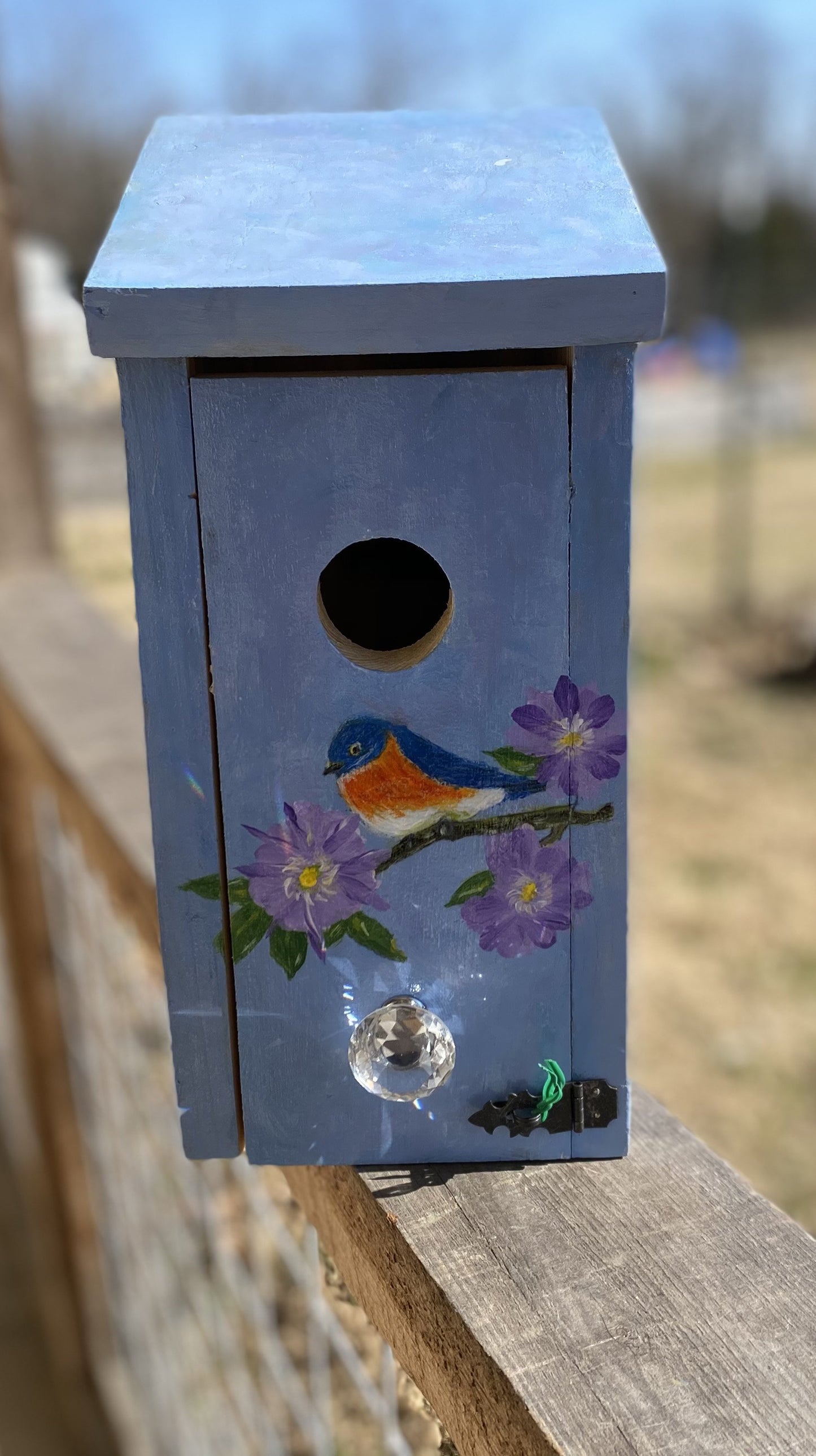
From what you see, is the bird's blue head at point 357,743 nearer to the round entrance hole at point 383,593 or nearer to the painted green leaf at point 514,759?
the painted green leaf at point 514,759

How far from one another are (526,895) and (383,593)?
1.11 feet

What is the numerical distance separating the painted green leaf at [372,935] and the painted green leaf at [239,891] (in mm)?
61

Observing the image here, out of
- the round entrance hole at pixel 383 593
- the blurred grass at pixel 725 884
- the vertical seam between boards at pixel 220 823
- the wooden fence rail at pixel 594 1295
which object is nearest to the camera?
the wooden fence rail at pixel 594 1295

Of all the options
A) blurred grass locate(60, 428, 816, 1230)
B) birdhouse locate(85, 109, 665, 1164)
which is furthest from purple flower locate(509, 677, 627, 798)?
blurred grass locate(60, 428, 816, 1230)

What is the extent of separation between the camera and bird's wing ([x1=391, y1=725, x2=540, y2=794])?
72cm

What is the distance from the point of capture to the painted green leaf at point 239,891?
745 mm

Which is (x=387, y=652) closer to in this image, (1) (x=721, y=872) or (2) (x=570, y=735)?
(2) (x=570, y=735)

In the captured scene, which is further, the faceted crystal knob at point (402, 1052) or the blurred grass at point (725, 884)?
the blurred grass at point (725, 884)

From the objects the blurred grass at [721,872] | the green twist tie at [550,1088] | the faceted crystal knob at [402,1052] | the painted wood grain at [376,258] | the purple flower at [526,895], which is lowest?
the blurred grass at [721,872]

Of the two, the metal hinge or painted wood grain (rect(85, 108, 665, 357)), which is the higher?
painted wood grain (rect(85, 108, 665, 357))

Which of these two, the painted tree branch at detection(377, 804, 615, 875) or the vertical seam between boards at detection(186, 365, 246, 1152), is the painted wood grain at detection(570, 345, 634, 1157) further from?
the vertical seam between boards at detection(186, 365, 246, 1152)

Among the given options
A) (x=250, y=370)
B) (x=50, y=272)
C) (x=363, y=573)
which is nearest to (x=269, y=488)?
(x=250, y=370)

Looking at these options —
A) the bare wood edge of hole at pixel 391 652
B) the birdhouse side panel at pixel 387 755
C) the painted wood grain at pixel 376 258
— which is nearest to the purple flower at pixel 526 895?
the birdhouse side panel at pixel 387 755

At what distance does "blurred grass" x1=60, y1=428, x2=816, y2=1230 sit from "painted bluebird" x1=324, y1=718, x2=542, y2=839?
2.08ft
